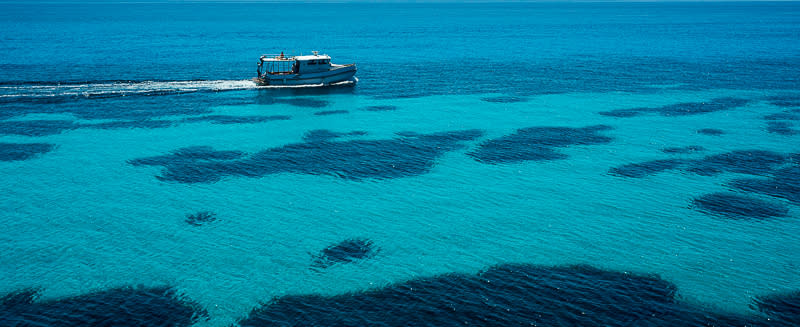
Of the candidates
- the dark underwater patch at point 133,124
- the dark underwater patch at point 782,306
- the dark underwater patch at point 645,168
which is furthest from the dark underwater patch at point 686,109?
the dark underwater patch at point 133,124

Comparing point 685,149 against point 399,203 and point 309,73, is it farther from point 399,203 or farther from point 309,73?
point 309,73

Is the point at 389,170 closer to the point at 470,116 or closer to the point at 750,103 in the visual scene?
the point at 470,116

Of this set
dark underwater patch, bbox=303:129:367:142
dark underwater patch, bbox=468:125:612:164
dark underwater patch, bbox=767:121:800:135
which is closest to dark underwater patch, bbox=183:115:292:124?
dark underwater patch, bbox=303:129:367:142

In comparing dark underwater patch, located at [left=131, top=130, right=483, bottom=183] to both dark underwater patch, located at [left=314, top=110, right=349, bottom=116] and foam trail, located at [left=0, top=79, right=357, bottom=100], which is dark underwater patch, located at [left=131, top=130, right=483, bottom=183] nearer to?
dark underwater patch, located at [left=314, top=110, right=349, bottom=116]

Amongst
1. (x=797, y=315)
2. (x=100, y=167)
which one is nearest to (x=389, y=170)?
(x=100, y=167)

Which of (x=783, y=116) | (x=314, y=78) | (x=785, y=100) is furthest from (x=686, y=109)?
(x=314, y=78)

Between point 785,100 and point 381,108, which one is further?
point 785,100

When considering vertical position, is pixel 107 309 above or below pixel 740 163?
below
